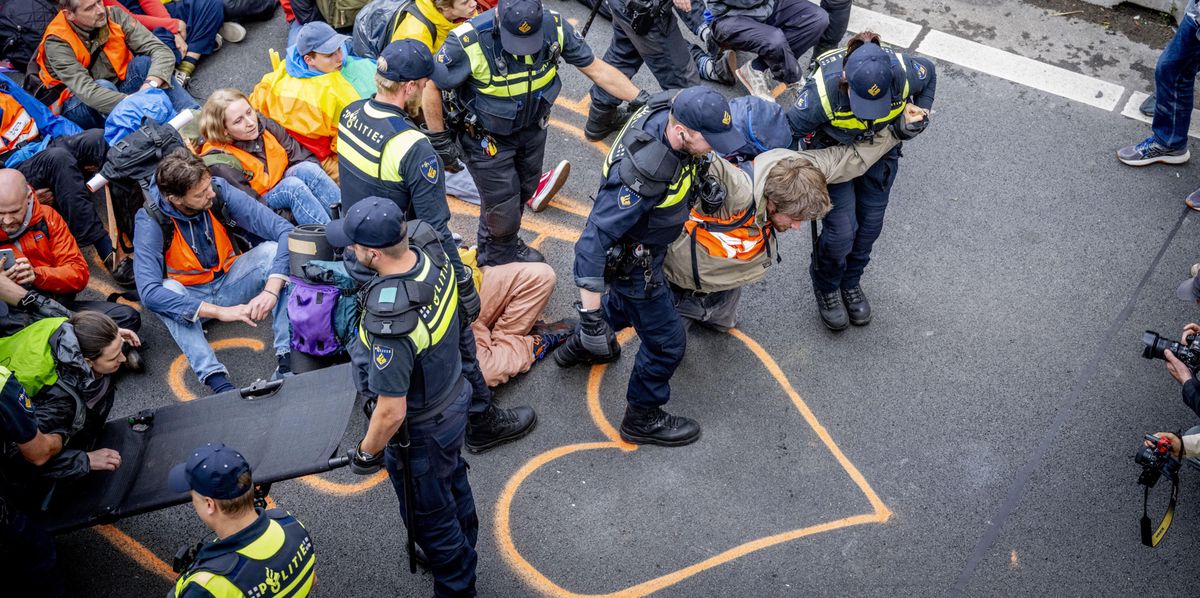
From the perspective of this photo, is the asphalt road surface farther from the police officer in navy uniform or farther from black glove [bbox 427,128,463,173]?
black glove [bbox 427,128,463,173]

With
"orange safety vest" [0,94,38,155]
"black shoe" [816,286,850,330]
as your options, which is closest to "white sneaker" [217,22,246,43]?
"orange safety vest" [0,94,38,155]

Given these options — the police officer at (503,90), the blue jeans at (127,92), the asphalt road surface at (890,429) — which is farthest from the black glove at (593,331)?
the blue jeans at (127,92)

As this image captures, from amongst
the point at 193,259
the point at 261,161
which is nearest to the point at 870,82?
the point at 261,161

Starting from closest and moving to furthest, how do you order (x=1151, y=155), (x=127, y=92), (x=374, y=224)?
(x=374, y=224)
(x=1151, y=155)
(x=127, y=92)

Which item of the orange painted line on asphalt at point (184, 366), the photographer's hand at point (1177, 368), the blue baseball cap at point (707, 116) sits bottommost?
the orange painted line on asphalt at point (184, 366)

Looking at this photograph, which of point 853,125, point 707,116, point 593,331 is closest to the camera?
point 707,116

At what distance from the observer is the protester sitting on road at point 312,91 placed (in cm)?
650

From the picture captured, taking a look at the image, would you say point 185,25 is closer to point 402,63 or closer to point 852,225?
point 402,63

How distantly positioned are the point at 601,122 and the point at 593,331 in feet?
8.89

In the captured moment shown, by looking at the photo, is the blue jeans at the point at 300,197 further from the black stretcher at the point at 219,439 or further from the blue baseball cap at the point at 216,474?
the blue baseball cap at the point at 216,474

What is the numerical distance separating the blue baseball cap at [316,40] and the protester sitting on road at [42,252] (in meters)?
1.87

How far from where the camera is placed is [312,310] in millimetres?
5250

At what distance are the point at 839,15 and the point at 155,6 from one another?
17.8ft

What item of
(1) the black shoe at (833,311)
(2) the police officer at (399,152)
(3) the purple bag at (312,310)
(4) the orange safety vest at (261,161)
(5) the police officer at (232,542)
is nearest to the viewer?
(5) the police officer at (232,542)
